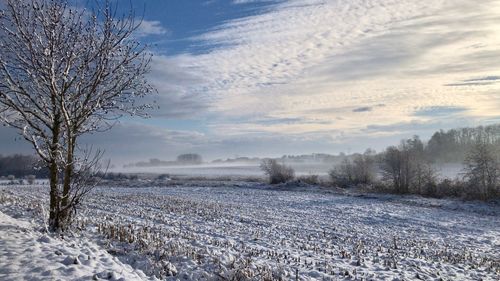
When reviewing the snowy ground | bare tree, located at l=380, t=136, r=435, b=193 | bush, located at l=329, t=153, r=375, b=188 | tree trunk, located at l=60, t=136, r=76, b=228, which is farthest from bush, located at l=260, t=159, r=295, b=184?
tree trunk, located at l=60, t=136, r=76, b=228

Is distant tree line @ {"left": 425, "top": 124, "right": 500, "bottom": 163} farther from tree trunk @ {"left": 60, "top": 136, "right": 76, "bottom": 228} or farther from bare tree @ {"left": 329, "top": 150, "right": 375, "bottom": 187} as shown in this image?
tree trunk @ {"left": 60, "top": 136, "right": 76, "bottom": 228}

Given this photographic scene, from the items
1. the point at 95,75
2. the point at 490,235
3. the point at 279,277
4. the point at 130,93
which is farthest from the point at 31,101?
the point at 490,235

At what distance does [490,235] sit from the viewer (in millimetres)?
24000

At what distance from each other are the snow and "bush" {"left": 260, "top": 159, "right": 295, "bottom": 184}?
200 feet

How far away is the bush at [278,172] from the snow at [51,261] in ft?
200

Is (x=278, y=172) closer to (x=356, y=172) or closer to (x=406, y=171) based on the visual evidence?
(x=356, y=172)

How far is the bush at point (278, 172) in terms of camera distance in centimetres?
7100

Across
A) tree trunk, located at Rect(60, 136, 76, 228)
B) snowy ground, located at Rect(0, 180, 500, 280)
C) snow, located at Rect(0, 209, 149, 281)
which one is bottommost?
snowy ground, located at Rect(0, 180, 500, 280)

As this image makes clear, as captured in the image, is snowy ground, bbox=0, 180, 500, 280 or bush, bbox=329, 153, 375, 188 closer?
snowy ground, bbox=0, 180, 500, 280

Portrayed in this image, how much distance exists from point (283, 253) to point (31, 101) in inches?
395

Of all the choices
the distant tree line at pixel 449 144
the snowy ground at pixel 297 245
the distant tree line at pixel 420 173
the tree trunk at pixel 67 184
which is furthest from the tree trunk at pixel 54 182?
the distant tree line at pixel 449 144

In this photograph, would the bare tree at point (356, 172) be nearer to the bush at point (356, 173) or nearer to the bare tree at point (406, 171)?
the bush at point (356, 173)

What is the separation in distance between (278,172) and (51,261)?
64560 millimetres

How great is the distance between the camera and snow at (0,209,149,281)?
25.0ft
